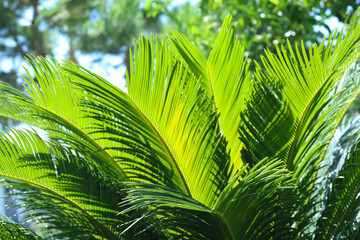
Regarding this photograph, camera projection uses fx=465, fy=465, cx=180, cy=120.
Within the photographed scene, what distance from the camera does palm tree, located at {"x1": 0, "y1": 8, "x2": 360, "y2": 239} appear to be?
6.54ft

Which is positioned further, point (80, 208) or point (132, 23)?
point (132, 23)

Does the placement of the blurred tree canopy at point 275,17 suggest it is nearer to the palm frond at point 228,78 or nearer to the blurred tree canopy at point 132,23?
the blurred tree canopy at point 132,23

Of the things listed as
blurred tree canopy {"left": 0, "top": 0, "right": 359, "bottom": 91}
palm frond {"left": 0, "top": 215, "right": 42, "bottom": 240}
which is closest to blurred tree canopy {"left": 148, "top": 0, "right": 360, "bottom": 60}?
blurred tree canopy {"left": 0, "top": 0, "right": 359, "bottom": 91}

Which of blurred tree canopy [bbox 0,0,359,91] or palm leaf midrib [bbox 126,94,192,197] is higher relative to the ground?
blurred tree canopy [bbox 0,0,359,91]

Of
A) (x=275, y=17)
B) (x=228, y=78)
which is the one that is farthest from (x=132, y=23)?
(x=228, y=78)

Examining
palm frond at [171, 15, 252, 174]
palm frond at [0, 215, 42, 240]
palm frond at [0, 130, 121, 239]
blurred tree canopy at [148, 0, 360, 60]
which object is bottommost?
palm frond at [0, 215, 42, 240]

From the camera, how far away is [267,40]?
4305 millimetres

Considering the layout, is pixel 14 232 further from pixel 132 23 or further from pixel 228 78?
pixel 132 23

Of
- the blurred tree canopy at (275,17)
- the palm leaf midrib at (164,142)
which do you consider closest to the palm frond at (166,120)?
the palm leaf midrib at (164,142)

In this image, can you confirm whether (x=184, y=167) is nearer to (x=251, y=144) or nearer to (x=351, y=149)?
(x=251, y=144)

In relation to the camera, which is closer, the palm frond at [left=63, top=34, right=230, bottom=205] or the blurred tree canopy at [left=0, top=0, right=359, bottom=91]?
the palm frond at [left=63, top=34, right=230, bottom=205]

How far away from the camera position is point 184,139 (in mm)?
2055

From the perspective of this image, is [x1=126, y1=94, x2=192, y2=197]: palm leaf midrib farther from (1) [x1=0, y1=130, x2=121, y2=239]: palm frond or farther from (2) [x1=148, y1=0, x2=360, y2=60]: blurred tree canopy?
(2) [x1=148, y1=0, x2=360, y2=60]: blurred tree canopy

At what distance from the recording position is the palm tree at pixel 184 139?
199 cm
